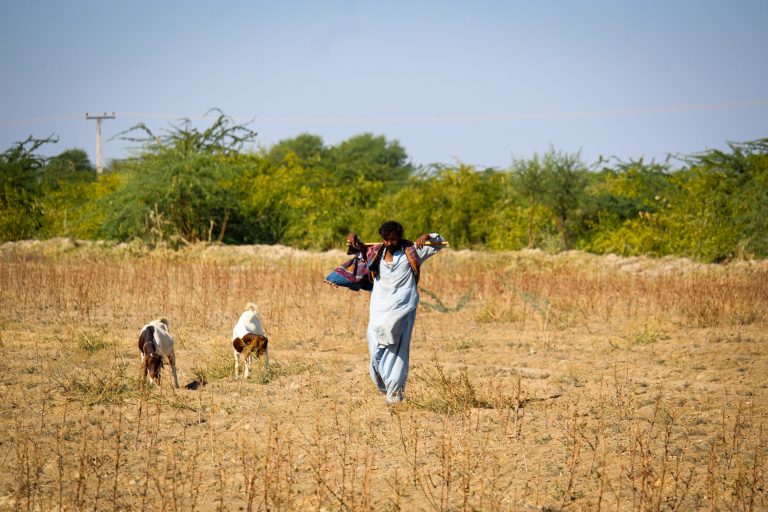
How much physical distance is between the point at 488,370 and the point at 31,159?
77.8ft

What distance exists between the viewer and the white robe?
700cm

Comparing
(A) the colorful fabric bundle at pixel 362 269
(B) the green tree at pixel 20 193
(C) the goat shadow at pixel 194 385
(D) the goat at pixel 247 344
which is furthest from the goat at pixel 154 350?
(B) the green tree at pixel 20 193

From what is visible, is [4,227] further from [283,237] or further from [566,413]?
[566,413]

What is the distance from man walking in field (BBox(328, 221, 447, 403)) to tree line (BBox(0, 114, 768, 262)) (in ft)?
50.2

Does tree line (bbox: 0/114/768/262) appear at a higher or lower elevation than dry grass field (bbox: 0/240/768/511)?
higher

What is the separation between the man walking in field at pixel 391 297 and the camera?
7016 millimetres

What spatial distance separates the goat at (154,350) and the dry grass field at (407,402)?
9.1 inches

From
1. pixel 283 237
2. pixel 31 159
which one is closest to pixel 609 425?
pixel 283 237

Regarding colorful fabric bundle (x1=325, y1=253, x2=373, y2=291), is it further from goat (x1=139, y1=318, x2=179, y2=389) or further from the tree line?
the tree line

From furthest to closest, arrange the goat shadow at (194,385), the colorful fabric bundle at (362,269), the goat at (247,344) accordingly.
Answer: the goat at (247,344), the goat shadow at (194,385), the colorful fabric bundle at (362,269)

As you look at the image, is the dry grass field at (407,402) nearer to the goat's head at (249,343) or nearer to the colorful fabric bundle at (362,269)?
the goat's head at (249,343)

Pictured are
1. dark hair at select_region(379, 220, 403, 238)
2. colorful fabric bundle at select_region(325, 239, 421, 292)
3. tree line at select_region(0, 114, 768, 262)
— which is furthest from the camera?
tree line at select_region(0, 114, 768, 262)

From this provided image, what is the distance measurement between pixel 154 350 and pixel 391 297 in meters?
2.20

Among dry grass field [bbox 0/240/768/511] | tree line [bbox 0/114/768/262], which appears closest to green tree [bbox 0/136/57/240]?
tree line [bbox 0/114/768/262]
